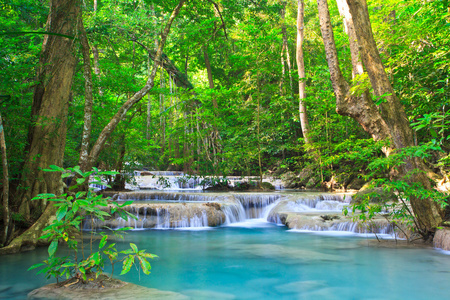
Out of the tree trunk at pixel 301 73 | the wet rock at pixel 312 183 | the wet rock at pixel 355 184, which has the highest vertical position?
the tree trunk at pixel 301 73

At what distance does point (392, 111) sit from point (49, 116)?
20.1 feet

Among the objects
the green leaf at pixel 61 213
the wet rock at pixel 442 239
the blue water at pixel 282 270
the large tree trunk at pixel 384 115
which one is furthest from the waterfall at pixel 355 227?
the green leaf at pixel 61 213

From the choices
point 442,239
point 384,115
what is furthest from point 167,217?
point 442,239

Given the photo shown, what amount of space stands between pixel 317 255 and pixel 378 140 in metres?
2.27

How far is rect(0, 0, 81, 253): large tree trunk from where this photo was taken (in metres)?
5.82

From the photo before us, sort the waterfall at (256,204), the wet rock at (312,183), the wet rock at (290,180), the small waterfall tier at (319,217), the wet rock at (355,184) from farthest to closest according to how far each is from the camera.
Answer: the wet rock at (290,180)
the wet rock at (312,183)
the wet rock at (355,184)
the waterfall at (256,204)
the small waterfall tier at (319,217)

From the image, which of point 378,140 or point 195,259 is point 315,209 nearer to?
point 378,140

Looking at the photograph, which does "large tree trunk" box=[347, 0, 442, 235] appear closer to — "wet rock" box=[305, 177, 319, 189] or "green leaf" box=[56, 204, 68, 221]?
"green leaf" box=[56, 204, 68, 221]

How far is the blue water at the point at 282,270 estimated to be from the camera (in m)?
3.87

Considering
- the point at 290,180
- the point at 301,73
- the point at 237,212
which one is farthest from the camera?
the point at 290,180

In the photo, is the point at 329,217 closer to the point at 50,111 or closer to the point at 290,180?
the point at 50,111

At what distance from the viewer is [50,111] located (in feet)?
20.4

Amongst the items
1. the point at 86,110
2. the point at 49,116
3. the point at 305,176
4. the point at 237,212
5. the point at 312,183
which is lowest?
the point at 237,212

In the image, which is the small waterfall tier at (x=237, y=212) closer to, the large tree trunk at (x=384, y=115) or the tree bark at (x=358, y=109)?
the large tree trunk at (x=384, y=115)
